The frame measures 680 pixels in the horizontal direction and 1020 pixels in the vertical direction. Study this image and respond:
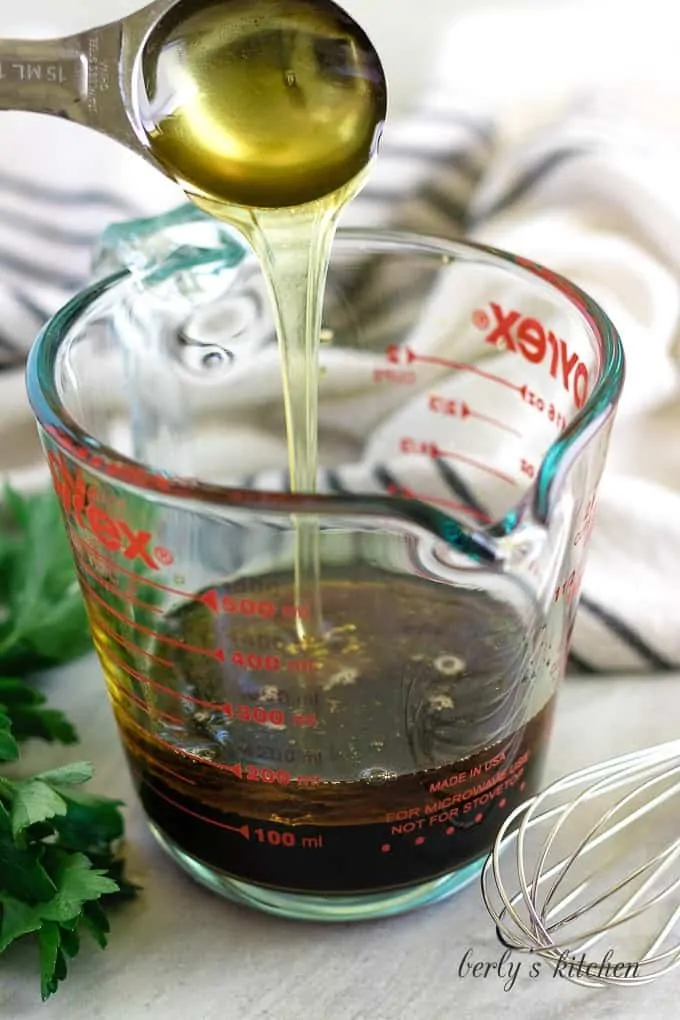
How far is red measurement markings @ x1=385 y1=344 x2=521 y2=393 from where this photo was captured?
0.63m

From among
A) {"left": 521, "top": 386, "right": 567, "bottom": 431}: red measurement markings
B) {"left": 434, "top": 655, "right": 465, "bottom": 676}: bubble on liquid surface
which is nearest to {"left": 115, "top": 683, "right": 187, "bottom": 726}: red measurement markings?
{"left": 434, "top": 655, "right": 465, "bottom": 676}: bubble on liquid surface

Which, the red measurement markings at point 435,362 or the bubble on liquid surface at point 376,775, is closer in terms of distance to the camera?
the bubble on liquid surface at point 376,775

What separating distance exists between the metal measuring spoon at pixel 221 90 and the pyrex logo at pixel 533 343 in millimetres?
120

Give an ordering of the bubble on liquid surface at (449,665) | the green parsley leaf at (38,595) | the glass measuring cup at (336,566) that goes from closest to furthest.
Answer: the glass measuring cup at (336,566) < the bubble on liquid surface at (449,665) < the green parsley leaf at (38,595)

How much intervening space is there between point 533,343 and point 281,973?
28 centimetres

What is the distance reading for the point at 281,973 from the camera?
51cm

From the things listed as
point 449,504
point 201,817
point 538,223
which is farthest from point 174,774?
point 538,223

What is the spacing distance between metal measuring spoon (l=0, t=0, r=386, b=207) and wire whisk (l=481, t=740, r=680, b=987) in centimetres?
26

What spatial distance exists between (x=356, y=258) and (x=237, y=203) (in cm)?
10

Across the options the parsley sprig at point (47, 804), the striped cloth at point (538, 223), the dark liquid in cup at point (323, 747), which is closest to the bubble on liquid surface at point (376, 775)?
the dark liquid in cup at point (323, 747)

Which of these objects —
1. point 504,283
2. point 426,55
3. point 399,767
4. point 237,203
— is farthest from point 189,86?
point 426,55

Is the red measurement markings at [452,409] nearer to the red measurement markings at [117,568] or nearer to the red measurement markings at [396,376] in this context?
the red measurement markings at [396,376]

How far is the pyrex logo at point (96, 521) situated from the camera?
1.49ft

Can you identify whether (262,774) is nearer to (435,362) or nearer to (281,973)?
(281,973)
